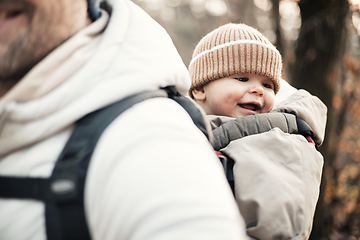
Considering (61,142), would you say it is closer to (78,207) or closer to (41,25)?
(78,207)

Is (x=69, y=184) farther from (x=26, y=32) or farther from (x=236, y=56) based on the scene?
(x=236, y=56)

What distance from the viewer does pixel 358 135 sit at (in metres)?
6.06

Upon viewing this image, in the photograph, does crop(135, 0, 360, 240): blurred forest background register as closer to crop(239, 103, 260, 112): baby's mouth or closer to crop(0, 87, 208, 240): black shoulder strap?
crop(239, 103, 260, 112): baby's mouth

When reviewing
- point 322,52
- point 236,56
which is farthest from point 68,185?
point 322,52

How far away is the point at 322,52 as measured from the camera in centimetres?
368

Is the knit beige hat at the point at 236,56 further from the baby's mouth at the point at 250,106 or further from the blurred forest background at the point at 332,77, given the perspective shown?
the blurred forest background at the point at 332,77

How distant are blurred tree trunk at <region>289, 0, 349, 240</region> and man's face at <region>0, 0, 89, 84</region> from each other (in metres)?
3.57

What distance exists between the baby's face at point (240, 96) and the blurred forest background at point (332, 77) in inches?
90.1

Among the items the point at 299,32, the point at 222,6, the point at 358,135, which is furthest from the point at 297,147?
the point at 222,6

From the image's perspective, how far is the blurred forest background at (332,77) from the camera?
3.68 metres

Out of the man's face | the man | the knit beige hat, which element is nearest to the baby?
the knit beige hat

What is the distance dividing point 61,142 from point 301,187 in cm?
101

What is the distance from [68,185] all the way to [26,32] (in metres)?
0.53

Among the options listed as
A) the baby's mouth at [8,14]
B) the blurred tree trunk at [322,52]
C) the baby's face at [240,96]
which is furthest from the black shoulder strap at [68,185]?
the blurred tree trunk at [322,52]
